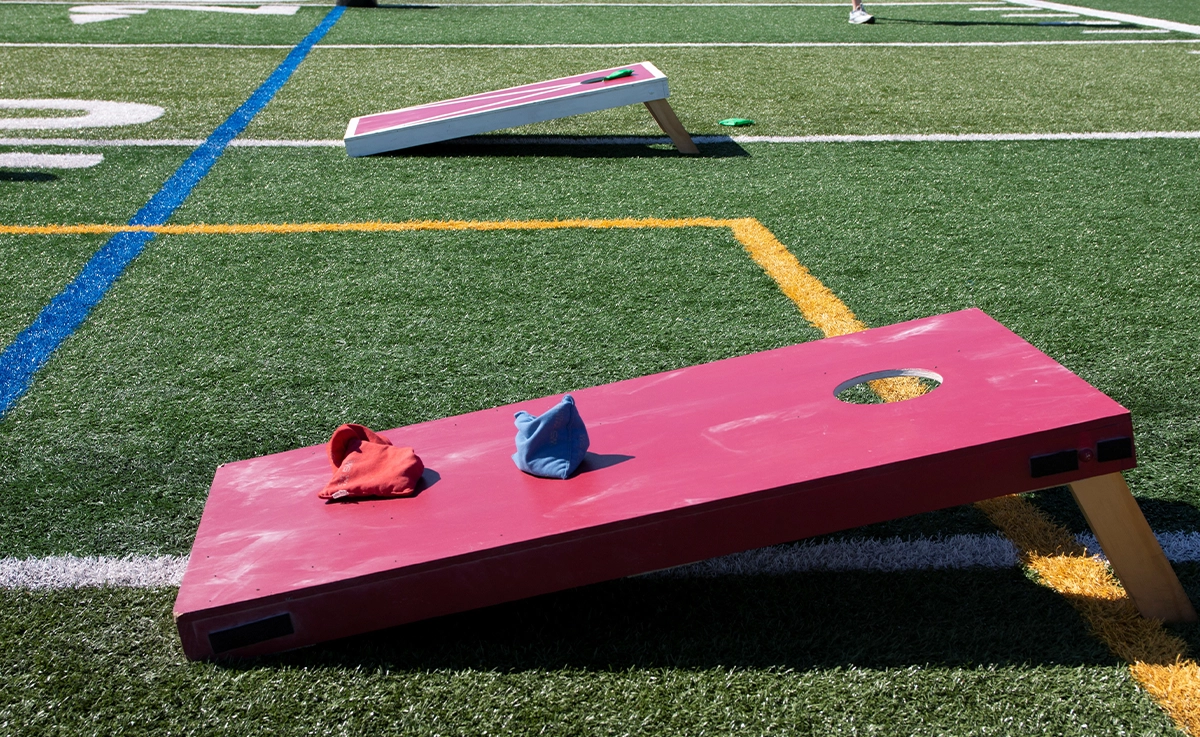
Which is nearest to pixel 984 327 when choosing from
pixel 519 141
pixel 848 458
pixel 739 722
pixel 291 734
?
pixel 848 458

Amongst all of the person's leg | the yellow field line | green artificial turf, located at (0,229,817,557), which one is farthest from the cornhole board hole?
the person's leg

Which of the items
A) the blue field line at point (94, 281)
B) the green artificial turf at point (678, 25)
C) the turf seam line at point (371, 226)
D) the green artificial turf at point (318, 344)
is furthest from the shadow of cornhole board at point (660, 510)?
the green artificial turf at point (678, 25)

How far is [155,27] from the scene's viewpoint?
10875 mm

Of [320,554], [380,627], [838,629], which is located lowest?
[838,629]

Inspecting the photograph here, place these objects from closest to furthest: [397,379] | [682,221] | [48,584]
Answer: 1. [48,584]
2. [397,379]
3. [682,221]

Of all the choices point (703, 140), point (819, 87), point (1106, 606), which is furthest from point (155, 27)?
point (1106, 606)

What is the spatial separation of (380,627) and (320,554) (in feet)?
0.63

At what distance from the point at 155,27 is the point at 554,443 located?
10.5 metres

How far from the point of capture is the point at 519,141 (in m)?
6.37

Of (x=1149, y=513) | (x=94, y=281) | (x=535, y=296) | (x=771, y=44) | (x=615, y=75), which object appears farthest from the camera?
(x=771, y=44)

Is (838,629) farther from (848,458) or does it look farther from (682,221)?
(682,221)

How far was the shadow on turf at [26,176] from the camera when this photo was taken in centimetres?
550

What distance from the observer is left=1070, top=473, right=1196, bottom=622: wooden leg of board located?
6.71 feet

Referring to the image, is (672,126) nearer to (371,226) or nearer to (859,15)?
(371,226)
